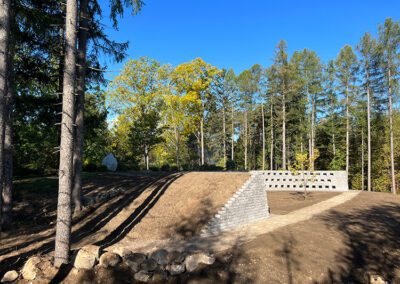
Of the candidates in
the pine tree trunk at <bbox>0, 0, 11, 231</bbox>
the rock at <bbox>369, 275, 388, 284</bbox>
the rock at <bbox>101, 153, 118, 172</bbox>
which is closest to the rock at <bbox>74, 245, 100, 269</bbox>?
the pine tree trunk at <bbox>0, 0, 11, 231</bbox>

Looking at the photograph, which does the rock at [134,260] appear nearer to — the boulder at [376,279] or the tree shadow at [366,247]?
the tree shadow at [366,247]

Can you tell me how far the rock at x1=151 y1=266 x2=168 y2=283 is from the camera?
16.6 feet

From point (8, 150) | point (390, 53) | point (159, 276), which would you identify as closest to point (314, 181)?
point (390, 53)

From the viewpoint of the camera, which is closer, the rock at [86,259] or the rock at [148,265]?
the rock at [86,259]

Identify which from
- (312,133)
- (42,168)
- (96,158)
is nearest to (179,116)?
(96,158)

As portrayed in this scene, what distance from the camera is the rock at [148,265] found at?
209 inches

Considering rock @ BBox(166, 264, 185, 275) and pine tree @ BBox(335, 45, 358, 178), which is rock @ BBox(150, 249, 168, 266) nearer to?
rock @ BBox(166, 264, 185, 275)

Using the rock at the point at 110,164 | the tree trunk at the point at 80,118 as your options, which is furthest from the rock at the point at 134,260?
the rock at the point at 110,164

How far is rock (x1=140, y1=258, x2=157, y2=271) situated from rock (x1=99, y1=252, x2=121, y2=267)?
2.03ft

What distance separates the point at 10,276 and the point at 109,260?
73.7 inches

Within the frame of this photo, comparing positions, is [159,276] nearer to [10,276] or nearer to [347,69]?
[10,276]

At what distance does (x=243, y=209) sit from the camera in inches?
353

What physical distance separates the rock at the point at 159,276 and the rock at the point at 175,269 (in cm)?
15

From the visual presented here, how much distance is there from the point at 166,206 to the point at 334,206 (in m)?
9.13
